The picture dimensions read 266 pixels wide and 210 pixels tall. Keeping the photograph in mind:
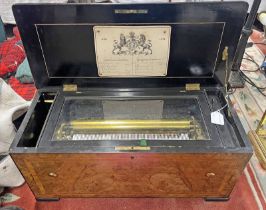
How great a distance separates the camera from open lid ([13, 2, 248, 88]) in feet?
2.77

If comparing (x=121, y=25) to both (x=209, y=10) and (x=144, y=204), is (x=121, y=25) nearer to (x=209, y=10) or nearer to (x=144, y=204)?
(x=209, y=10)

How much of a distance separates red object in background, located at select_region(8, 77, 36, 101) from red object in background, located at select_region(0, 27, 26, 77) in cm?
8

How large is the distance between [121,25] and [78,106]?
37 centimetres

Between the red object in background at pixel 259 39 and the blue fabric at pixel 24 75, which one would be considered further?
the red object in background at pixel 259 39

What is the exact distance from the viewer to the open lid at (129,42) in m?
0.84

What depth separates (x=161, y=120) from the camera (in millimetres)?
1002

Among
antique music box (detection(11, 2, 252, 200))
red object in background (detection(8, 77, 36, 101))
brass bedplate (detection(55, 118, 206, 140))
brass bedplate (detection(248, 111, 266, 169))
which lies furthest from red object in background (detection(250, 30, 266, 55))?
red object in background (detection(8, 77, 36, 101))

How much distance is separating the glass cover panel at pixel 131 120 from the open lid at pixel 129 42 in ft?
0.27

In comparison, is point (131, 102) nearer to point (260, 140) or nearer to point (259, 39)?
point (260, 140)

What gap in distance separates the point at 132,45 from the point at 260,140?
0.76m

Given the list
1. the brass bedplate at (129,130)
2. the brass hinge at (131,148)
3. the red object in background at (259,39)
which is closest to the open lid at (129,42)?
the brass bedplate at (129,130)

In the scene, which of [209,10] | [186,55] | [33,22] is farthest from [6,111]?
[209,10]

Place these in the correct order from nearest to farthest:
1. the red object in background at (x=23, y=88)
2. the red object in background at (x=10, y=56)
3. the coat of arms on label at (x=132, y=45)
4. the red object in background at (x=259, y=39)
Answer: the coat of arms on label at (x=132, y=45), the red object in background at (x=23, y=88), the red object in background at (x=10, y=56), the red object in background at (x=259, y=39)

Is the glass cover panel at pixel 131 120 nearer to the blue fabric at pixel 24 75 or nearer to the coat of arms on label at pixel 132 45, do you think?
the coat of arms on label at pixel 132 45
